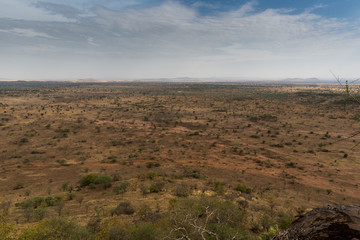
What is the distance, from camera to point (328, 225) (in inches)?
114

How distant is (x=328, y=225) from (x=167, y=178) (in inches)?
463

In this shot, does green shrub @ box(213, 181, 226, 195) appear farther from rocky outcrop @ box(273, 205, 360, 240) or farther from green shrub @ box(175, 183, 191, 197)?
rocky outcrop @ box(273, 205, 360, 240)

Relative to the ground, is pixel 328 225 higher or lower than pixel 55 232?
higher

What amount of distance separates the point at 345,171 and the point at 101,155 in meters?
23.0

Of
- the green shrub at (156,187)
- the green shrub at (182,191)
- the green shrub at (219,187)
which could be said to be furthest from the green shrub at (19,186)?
the green shrub at (219,187)

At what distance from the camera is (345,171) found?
15.6 meters

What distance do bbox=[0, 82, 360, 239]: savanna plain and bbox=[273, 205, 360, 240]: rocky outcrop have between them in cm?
162

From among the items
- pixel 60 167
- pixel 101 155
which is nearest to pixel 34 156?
pixel 60 167

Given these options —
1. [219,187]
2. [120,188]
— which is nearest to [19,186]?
[120,188]

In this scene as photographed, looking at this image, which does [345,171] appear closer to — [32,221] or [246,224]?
[246,224]

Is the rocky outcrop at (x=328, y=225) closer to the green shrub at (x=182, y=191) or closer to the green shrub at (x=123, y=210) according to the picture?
the green shrub at (x=123, y=210)

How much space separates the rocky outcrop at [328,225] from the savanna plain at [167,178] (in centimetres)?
162

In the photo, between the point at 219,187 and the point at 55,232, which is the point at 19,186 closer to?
the point at 55,232

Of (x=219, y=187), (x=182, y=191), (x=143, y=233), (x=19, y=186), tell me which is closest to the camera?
(x=143, y=233)
